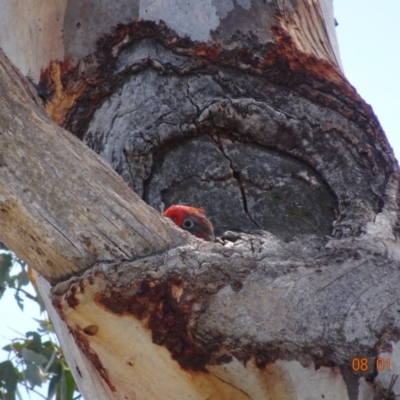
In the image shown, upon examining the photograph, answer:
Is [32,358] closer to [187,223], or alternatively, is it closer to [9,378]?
[9,378]

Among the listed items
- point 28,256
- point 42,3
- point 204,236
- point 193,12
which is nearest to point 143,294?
point 28,256

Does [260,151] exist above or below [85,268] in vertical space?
above

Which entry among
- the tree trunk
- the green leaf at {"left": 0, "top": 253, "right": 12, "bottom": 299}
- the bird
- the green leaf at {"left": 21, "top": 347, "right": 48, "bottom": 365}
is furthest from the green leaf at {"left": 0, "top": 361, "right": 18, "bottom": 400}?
the bird

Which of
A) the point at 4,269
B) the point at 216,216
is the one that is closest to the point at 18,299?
the point at 4,269

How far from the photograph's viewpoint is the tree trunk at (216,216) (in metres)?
1.30

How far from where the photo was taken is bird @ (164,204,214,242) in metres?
1.66

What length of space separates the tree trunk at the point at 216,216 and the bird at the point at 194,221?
9cm

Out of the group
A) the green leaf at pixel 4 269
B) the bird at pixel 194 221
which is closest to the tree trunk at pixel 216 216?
the bird at pixel 194 221

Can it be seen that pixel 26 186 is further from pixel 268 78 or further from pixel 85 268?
pixel 268 78

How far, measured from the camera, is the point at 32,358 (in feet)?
10.4

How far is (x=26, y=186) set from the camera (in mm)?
1345

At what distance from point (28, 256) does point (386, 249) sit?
0.63 metres

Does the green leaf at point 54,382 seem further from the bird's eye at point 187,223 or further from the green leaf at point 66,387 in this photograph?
the bird's eye at point 187,223

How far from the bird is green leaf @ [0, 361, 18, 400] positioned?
5.56 feet
